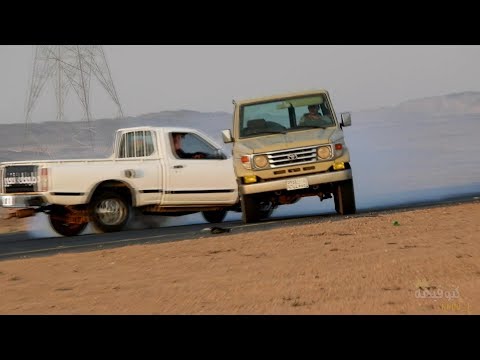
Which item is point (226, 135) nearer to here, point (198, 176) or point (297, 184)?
point (297, 184)

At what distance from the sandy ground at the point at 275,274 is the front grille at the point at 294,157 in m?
2.32

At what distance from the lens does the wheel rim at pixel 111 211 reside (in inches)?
778

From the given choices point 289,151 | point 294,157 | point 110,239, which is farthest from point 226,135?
point 110,239

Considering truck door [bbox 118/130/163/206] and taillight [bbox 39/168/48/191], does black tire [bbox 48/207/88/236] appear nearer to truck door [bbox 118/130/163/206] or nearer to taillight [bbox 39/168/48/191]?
taillight [bbox 39/168/48/191]

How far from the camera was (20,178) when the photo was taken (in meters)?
19.2

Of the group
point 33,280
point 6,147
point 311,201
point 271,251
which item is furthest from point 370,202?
point 6,147

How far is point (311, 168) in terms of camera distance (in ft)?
61.0

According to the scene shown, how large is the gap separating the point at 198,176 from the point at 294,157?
89.7 inches

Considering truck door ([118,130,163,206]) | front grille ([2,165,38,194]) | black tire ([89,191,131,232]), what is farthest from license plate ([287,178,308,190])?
front grille ([2,165,38,194])

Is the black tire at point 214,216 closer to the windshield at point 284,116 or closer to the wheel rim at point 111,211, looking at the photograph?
the wheel rim at point 111,211

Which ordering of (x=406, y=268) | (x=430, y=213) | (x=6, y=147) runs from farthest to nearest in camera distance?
(x=6, y=147), (x=430, y=213), (x=406, y=268)
